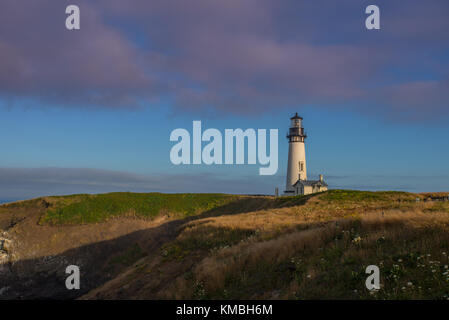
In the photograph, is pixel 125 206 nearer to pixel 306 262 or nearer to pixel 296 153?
pixel 296 153

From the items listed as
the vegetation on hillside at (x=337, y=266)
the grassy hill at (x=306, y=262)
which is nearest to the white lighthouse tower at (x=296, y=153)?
the grassy hill at (x=306, y=262)

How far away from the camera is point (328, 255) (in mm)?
14172

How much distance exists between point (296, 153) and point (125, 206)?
125 feet

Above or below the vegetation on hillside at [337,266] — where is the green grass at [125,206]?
below

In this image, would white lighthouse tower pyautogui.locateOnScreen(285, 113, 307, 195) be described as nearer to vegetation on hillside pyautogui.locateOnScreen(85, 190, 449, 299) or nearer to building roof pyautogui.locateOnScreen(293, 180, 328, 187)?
building roof pyautogui.locateOnScreen(293, 180, 328, 187)

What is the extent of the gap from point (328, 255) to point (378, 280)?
368 centimetres

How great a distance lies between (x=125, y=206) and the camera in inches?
2106

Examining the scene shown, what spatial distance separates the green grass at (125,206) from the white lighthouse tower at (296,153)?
19.9m

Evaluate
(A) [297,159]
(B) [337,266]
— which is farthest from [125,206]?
(B) [337,266]

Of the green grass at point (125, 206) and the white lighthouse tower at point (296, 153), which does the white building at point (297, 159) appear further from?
the green grass at point (125, 206)

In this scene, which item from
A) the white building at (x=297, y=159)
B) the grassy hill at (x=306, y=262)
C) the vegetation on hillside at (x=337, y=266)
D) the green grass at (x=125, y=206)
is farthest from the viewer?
the white building at (x=297, y=159)

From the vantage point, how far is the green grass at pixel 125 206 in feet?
164

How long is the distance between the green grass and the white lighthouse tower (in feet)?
65.4
